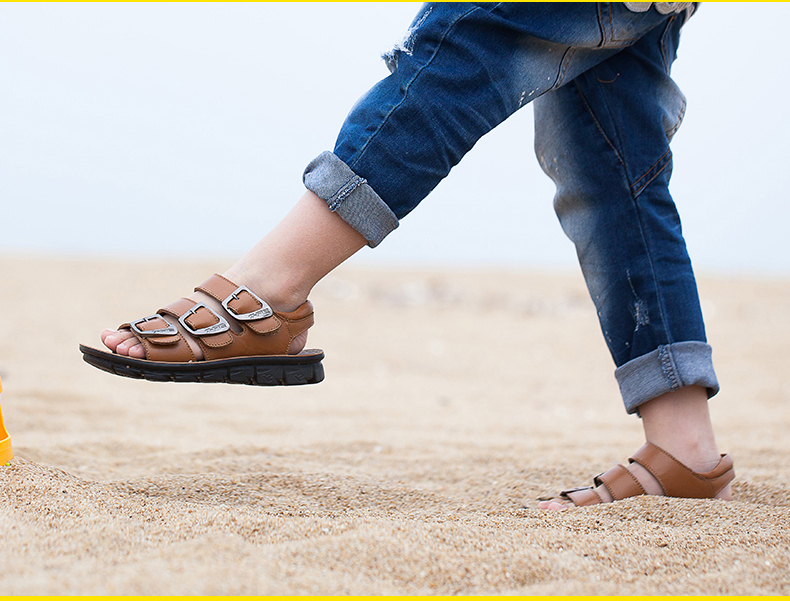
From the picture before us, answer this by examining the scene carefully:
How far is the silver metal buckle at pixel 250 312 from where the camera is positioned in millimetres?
1057

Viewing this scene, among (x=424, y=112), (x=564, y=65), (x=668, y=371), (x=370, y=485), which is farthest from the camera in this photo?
(x=370, y=485)

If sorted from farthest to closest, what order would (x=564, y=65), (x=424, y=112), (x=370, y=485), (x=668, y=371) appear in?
(x=370, y=485), (x=668, y=371), (x=564, y=65), (x=424, y=112)

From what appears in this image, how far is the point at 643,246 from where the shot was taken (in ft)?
4.08

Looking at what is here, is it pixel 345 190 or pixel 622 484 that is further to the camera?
pixel 622 484

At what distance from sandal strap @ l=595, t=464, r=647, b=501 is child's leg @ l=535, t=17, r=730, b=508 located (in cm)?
1

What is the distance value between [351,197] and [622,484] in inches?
29.8

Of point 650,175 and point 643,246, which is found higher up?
point 650,175

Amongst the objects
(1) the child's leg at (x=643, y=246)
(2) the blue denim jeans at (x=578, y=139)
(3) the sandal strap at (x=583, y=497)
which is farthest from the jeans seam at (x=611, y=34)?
(3) the sandal strap at (x=583, y=497)

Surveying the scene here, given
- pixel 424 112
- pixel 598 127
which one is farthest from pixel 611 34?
pixel 424 112

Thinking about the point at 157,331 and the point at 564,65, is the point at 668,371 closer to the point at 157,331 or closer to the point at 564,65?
the point at 564,65

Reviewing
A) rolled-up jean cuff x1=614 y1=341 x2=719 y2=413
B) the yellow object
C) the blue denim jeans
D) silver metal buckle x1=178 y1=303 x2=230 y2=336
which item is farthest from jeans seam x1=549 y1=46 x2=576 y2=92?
the yellow object

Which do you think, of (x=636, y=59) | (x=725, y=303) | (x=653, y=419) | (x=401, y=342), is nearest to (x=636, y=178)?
(x=636, y=59)

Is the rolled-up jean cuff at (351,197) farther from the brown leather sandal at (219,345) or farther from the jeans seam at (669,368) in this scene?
the jeans seam at (669,368)

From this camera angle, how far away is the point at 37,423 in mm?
1985
